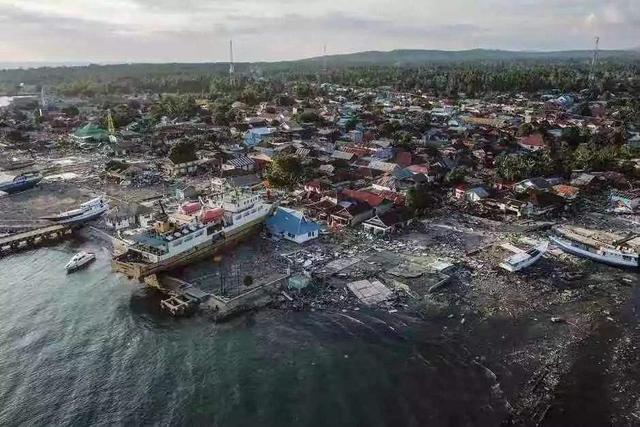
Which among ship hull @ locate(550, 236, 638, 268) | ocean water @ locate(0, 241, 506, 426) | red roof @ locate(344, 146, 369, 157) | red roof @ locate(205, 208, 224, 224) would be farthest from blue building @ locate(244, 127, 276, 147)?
ocean water @ locate(0, 241, 506, 426)

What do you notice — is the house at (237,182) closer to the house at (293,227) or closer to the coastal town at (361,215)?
the coastal town at (361,215)

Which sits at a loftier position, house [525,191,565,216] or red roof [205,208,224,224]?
red roof [205,208,224,224]

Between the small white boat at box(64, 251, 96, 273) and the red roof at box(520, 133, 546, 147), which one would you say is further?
the red roof at box(520, 133, 546, 147)

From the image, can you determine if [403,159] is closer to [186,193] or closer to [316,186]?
[316,186]

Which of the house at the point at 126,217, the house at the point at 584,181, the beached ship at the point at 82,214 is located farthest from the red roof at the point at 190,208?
the house at the point at 584,181

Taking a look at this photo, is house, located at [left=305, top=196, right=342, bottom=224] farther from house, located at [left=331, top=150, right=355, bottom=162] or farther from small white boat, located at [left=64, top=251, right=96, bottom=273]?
small white boat, located at [left=64, top=251, right=96, bottom=273]

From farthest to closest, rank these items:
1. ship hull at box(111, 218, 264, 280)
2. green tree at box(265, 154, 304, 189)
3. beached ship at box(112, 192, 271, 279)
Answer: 1. green tree at box(265, 154, 304, 189)
2. beached ship at box(112, 192, 271, 279)
3. ship hull at box(111, 218, 264, 280)

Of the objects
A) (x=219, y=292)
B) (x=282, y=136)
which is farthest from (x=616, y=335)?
(x=282, y=136)

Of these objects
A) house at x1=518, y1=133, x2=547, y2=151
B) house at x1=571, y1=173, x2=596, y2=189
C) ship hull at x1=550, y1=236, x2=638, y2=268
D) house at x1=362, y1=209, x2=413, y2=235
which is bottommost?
ship hull at x1=550, y1=236, x2=638, y2=268
